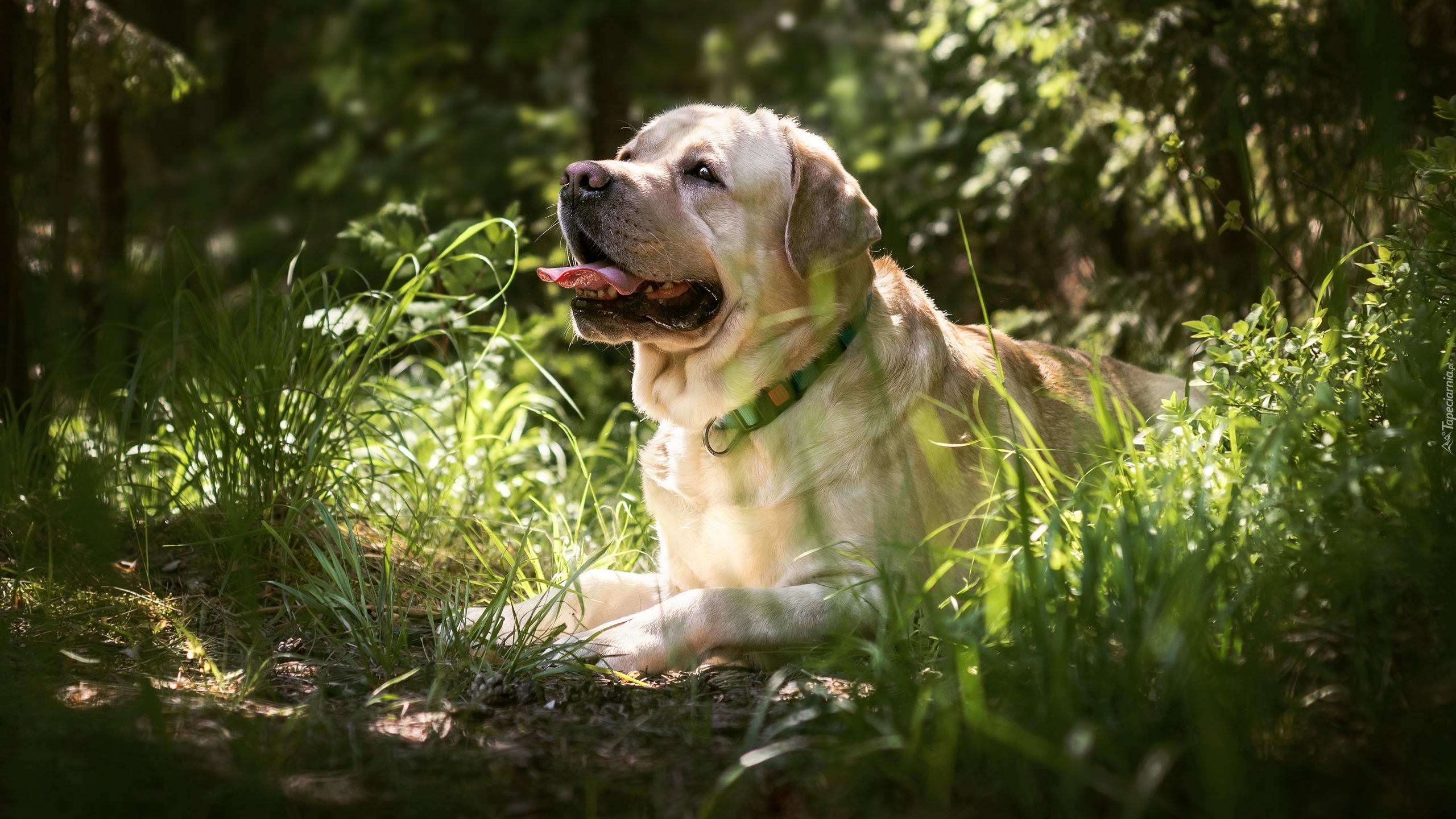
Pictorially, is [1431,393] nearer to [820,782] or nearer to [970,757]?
[970,757]

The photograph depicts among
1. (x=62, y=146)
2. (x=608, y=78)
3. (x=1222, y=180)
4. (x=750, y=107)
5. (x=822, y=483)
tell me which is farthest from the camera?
(x=750, y=107)

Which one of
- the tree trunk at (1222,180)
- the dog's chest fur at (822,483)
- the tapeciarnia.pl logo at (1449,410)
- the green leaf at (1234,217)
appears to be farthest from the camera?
Answer: the tree trunk at (1222,180)

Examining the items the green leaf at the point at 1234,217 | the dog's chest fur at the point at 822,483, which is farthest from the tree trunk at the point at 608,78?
the green leaf at the point at 1234,217

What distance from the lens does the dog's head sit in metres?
2.83

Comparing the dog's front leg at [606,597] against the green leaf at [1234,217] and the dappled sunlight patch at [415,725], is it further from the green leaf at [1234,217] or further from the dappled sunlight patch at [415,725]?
the green leaf at [1234,217]

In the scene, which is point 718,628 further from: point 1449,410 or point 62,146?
point 62,146

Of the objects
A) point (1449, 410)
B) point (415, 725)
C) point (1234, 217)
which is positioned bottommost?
point (415, 725)

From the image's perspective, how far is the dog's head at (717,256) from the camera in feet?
9.30

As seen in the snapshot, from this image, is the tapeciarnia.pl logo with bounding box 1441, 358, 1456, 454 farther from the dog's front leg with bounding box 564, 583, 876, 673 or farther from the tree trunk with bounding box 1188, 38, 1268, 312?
the tree trunk with bounding box 1188, 38, 1268, 312

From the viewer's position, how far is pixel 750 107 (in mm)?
7926

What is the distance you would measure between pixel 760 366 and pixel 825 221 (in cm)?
45

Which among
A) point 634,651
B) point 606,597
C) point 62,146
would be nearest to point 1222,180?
point 606,597

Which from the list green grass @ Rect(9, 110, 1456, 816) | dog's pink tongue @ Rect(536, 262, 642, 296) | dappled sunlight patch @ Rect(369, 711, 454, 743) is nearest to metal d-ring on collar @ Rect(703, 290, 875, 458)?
dog's pink tongue @ Rect(536, 262, 642, 296)

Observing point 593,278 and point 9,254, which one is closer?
point 593,278
